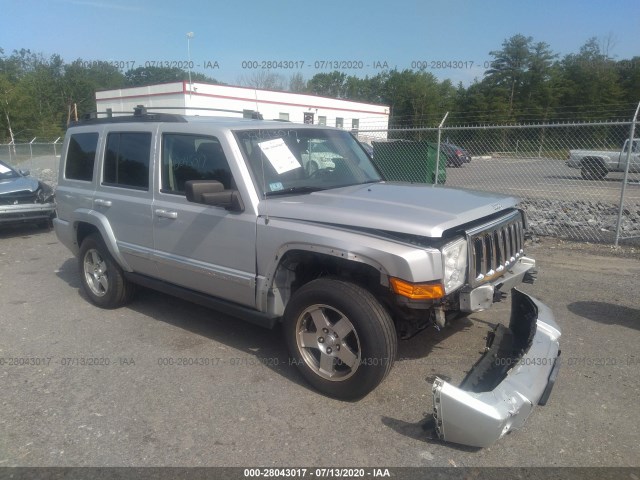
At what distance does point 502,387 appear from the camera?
293 cm

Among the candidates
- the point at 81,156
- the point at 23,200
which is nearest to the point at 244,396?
the point at 81,156

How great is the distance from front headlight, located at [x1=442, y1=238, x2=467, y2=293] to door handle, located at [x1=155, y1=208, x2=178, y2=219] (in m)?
2.36

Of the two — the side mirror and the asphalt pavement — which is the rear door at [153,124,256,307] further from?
the asphalt pavement

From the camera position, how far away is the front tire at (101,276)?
204 inches

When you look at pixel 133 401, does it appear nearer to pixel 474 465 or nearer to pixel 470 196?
pixel 474 465

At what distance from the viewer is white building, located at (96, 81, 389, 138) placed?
91.2ft

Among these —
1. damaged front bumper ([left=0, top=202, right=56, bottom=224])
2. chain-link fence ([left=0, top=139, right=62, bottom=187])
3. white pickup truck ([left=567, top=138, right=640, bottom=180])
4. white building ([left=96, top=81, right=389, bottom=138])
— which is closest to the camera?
damaged front bumper ([left=0, top=202, right=56, bottom=224])

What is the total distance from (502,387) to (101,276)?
430 centimetres

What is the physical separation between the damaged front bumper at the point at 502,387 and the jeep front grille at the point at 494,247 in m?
0.47

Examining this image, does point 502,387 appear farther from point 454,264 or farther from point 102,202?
point 102,202

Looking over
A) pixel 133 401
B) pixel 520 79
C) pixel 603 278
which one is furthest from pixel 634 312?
pixel 520 79

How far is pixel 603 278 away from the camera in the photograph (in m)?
6.28

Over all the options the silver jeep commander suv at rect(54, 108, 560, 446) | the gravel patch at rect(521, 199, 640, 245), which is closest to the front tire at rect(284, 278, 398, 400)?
the silver jeep commander suv at rect(54, 108, 560, 446)

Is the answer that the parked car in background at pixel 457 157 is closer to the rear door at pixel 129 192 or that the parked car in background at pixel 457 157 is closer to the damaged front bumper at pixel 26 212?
the damaged front bumper at pixel 26 212
